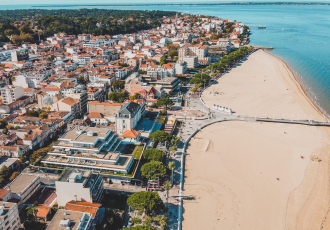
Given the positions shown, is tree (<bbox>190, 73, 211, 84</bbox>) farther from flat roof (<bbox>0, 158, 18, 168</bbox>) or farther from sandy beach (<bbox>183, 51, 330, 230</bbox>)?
flat roof (<bbox>0, 158, 18, 168</bbox>)

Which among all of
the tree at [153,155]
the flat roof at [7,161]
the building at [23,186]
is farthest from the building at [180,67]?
the building at [23,186]

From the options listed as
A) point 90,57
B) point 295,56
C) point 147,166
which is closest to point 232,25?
point 295,56

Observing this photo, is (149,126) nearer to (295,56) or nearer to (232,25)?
(295,56)

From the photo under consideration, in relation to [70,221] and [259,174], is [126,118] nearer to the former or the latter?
[259,174]

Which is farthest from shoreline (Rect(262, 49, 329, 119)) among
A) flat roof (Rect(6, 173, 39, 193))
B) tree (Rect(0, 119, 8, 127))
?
tree (Rect(0, 119, 8, 127))

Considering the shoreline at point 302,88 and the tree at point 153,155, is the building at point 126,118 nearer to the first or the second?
the tree at point 153,155

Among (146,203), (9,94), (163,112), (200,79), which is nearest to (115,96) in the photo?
(163,112)
